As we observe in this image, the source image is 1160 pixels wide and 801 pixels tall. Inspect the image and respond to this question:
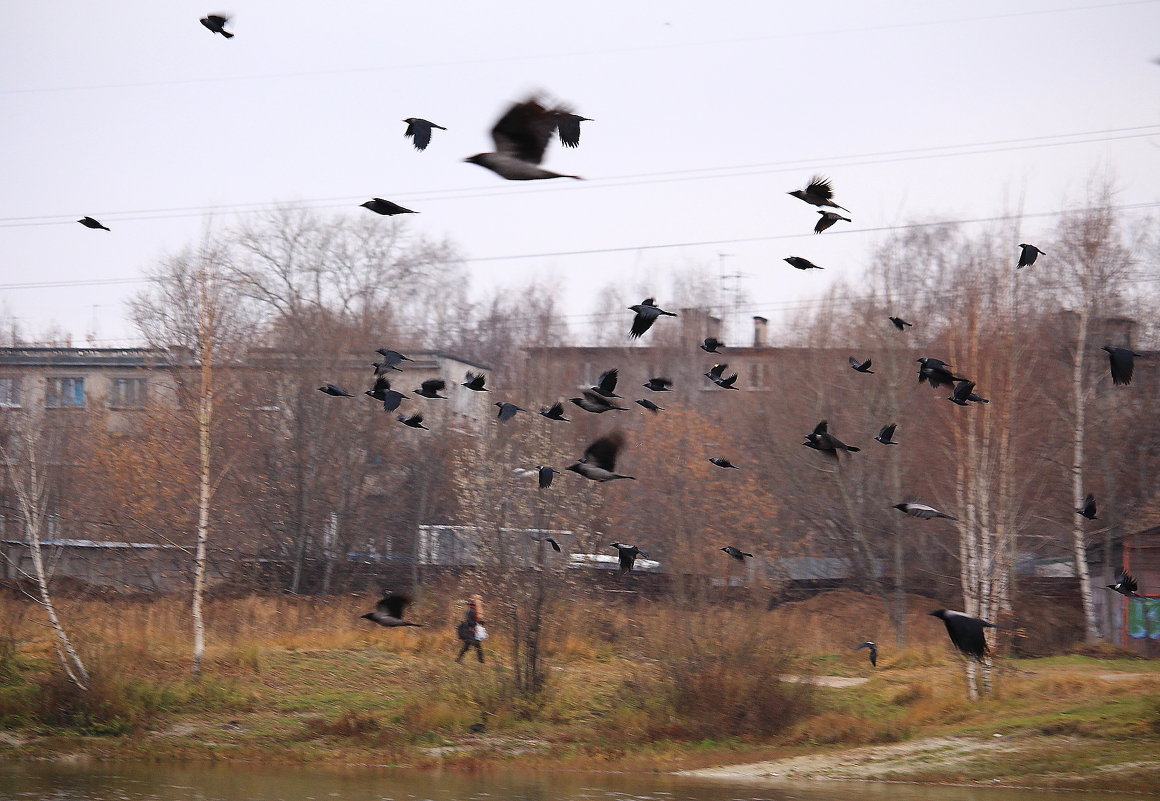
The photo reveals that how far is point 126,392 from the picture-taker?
58.9m

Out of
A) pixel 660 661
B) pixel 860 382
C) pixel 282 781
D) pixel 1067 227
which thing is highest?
pixel 1067 227

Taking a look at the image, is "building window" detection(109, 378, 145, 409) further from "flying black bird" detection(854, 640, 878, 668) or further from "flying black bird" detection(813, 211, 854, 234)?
"flying black bird" detection(813, 211, 854, 234)

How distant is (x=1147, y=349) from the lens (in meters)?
38.4

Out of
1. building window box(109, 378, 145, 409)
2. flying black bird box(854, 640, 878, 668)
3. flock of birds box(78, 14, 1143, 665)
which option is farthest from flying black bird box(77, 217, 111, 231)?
building window box(109, 378, 145, 409)

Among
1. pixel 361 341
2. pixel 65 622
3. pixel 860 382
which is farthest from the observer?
pixel 361 341

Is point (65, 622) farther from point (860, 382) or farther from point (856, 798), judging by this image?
point (860, 382)

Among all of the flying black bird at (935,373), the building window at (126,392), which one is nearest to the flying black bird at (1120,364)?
the flying black bird at (935,373)

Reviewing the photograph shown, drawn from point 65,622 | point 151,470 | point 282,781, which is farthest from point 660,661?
point 151,470

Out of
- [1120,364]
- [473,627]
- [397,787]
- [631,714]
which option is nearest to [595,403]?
[1120,364]

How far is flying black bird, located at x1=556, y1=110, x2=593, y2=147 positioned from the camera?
10877mm

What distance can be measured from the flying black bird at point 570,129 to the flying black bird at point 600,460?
159 inches

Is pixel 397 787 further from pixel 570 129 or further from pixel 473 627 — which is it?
pixel 570 129

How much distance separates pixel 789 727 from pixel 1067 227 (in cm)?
2055

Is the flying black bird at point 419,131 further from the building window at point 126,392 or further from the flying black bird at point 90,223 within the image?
the building window at point 126,392
